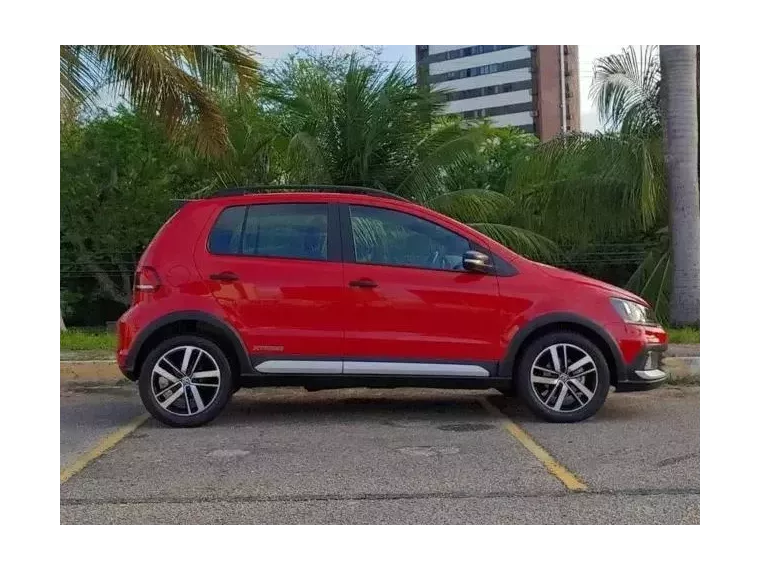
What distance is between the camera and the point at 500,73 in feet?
125

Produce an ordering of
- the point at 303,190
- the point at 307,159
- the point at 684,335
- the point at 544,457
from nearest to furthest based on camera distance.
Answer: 1. the point at 544,457
2. the point at 303,190
3. the point at 684,335
4. the point at 307,159

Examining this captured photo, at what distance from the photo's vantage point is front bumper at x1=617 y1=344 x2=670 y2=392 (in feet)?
20.5

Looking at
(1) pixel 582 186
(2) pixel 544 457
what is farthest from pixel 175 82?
(2) pixel 544 457

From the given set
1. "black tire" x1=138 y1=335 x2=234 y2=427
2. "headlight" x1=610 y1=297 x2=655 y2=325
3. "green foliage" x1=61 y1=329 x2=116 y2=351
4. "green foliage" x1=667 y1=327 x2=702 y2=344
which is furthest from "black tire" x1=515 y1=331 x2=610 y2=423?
"green foliage" x1=61 y1=329 x2=116 y2=351

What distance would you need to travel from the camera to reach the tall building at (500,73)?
176 inches

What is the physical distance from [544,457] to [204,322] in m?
2.59

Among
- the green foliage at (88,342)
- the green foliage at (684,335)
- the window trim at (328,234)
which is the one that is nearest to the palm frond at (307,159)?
the green foliage at (88,342)

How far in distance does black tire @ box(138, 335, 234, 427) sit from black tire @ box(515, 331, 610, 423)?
2150 millimetres

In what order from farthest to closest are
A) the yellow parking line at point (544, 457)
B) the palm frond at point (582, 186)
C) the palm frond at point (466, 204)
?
the palm frond at point (466, 204) → the palm frond at point (582, 186) → the yellow parking line at point (544, 457)

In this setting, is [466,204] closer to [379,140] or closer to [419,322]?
[379,140]

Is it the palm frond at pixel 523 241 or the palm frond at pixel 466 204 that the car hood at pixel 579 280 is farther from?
the palm frond at pixel 466 204

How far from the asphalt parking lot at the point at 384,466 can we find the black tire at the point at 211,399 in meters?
A: 0.11

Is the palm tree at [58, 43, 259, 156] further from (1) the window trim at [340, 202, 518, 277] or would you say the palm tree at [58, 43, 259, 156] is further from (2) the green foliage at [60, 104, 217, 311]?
(2) the green foliage at [60, 104, 217, 311]
